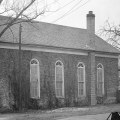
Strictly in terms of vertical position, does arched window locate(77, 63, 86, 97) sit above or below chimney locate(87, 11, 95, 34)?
below

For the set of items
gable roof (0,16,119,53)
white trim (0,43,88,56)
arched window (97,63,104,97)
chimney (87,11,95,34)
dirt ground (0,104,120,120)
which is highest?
chimney (87,11,95,34)

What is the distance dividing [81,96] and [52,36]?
21.8ft

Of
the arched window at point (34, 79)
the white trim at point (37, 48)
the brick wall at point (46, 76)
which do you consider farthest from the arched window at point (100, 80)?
the arched window at point (34, 79)

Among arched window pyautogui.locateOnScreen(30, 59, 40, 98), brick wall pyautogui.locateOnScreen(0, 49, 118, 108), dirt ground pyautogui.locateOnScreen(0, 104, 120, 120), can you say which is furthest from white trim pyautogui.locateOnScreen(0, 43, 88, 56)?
dirt ground pyautogui.locateOnScreen(0, 104, 120, 120)

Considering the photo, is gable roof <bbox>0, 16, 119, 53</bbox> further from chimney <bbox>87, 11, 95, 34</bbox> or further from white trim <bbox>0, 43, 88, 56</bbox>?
chimney <bbox>87, 11, 95, 34</bbox>

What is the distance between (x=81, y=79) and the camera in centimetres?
3341

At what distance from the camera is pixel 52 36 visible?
3278 centimetres

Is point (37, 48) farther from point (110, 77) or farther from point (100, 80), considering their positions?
point (110, 77)

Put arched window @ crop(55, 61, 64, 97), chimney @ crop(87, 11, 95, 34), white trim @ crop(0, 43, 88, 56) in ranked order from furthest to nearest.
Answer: chimney @ crop(87, 11, 95, 34)
arched window @ crop(55, 61, 64, 97)
white trim @ crop(0, 43, 88, 56)

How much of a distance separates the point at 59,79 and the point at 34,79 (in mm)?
3025

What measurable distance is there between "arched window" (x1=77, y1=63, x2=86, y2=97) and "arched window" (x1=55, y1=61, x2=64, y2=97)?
226 cm

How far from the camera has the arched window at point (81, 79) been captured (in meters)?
33.2

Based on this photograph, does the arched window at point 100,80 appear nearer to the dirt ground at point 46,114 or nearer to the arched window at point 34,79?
the arched window at point 34,79

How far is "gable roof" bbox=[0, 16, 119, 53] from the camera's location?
29394mm
